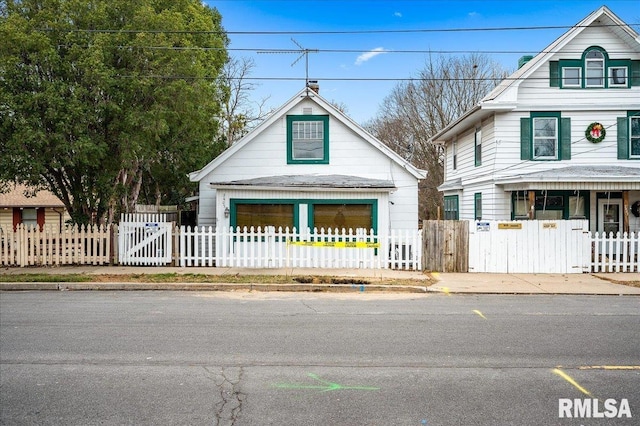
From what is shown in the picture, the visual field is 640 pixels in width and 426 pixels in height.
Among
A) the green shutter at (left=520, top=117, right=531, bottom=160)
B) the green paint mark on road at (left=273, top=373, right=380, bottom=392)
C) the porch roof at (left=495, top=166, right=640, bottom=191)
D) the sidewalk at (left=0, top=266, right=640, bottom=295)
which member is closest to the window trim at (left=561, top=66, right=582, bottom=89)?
the green shutter at (left=520, top=117, right=531, bottom=160)

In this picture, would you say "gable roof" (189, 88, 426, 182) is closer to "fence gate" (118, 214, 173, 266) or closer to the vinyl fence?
"fence gate" (118, 214, 173, 266)

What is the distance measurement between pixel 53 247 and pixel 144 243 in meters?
2.86

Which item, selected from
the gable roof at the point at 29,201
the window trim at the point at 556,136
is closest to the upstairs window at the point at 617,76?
the window trim at the point at 556,136

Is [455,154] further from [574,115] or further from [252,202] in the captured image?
[252,202]

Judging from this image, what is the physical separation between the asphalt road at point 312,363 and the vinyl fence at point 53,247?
560 cm

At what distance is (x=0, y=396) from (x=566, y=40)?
2033cm

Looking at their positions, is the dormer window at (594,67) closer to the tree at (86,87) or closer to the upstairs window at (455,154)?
the upstairs window at (455,154)

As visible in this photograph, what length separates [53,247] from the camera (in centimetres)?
1630

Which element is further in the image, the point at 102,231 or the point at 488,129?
the point at 488,129

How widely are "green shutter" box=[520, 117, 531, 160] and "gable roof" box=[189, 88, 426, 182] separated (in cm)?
422

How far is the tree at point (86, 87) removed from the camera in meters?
14.7

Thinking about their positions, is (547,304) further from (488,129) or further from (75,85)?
(75,85)

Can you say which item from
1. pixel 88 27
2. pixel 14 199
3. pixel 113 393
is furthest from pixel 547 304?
pixel 14 199

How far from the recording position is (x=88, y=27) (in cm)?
1589
